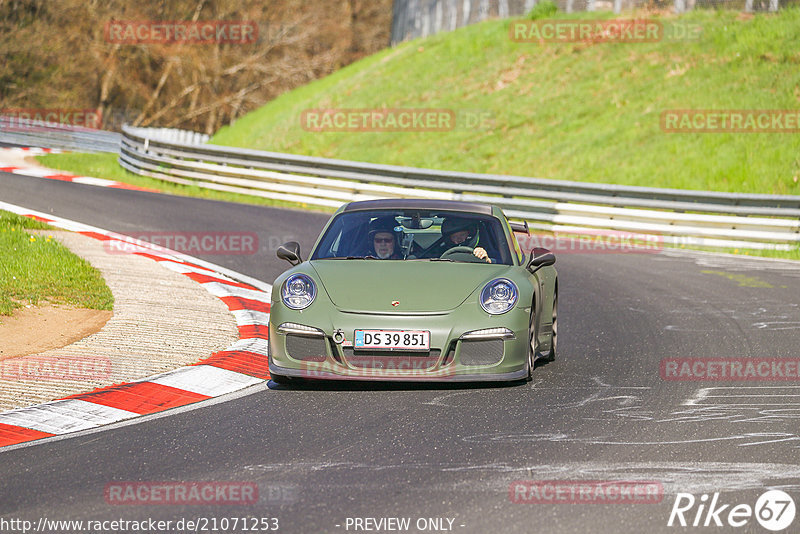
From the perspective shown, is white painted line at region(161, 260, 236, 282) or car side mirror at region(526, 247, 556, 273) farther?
white painted line at region(161, 260, 236, 282)

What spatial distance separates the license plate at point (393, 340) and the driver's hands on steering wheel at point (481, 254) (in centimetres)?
132

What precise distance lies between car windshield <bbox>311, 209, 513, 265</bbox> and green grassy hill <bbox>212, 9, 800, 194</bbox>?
14481 mm

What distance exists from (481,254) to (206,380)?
2.21 m

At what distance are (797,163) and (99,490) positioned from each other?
64.3 feet

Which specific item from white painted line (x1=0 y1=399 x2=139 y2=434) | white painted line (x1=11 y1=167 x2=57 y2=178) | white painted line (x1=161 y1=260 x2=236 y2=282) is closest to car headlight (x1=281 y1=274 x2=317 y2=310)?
white painted line (x1=0 y1=399 x2=139 y2=434)

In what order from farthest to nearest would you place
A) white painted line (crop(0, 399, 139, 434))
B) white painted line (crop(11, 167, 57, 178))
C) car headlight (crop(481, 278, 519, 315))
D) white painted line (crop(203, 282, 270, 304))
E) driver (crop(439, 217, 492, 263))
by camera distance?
white painted line (crop(11, 167, 57, 178)) → white painted line (crop(203, 282, 270, 304)) → driver (crop(439, 217, 492, 263)) → car headlight (crop(481, 278, 519, 315)) → white painted line (crop(0, 399, 139, 434))

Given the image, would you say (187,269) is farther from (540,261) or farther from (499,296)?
(499,296)

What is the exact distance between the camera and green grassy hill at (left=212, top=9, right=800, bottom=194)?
23.4 metres

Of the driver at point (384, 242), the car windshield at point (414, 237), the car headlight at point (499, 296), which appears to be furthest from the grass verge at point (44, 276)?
the car headlight at point (499, 296)

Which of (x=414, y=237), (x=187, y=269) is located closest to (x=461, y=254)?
(x=414, y=237)

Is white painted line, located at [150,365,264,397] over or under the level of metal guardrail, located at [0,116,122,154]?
under

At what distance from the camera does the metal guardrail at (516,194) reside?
1770cm

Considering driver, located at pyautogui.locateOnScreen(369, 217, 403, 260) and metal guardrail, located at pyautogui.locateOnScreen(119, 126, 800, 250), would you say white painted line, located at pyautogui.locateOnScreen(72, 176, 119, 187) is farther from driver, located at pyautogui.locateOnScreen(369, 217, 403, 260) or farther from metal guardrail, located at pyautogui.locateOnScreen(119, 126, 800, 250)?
driver, located at pyautogui.locateOnScreen(369, 217, 403, 260)

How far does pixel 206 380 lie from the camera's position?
24.8 ft
